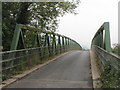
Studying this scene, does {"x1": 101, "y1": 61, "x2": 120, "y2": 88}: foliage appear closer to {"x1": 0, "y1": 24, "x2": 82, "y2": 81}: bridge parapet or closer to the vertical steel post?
{"x1": 0, "y1": 24, "x2": 82, "y2": 81}: bridge parapet

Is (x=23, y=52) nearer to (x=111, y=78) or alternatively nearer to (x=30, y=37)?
(x=30, y=37)

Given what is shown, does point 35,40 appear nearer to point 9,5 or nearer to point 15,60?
point 9,5

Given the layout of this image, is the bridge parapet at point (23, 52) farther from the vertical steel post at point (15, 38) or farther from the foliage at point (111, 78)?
the foliage at point (111, 78)

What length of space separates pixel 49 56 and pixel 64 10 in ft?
12.2

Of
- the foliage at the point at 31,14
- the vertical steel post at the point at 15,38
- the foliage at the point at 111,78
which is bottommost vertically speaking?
the foliage at the point at 111,78

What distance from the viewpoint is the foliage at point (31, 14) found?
15.2 m

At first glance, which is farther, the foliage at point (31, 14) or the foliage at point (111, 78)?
the foliage at point (31, 14)

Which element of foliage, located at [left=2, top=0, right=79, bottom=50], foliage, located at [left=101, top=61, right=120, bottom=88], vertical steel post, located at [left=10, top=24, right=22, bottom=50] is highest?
foliage, located at [left=2, top=0, right=79, bottom=50]

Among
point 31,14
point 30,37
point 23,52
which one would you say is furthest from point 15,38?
point 31,14

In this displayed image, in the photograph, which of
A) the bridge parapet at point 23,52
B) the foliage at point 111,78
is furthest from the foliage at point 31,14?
the foliage at point 111,78

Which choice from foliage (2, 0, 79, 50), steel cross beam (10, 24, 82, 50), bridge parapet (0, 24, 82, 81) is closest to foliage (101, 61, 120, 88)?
bridge parapet (0, 24, 82, 81)

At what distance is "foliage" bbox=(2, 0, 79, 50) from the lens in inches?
600

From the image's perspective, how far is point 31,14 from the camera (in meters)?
17.7

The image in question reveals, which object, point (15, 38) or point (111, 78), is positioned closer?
point (111, 78)
